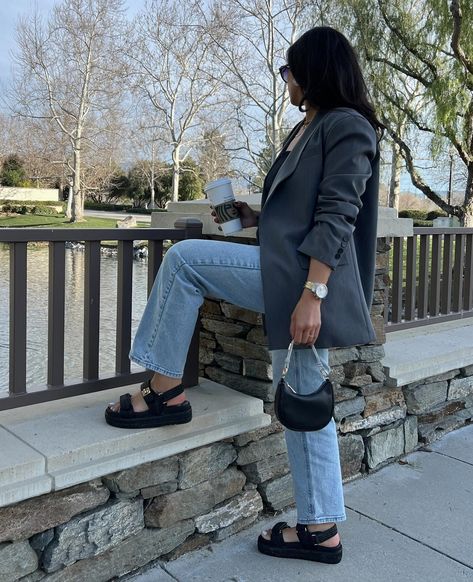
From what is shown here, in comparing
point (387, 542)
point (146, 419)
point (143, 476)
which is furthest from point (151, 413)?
point (387, 542)

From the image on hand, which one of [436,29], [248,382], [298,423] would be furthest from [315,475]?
[436,29]

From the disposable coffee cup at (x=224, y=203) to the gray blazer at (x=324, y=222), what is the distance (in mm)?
241

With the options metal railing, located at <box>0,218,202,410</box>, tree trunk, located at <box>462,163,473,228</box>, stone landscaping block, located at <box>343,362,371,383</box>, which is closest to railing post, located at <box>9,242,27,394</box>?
metal railing, located at <box>0,218,202,410</box>

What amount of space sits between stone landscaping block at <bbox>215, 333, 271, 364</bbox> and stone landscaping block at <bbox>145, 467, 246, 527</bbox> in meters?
0.47

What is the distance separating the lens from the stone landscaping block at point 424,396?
3281 mm

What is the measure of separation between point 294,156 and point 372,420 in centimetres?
157

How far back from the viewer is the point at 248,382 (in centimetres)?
267

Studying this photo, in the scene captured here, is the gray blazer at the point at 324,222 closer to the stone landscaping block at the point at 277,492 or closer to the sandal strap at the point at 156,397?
the sandal strap at the point at 156,397

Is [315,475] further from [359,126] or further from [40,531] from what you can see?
[359,126]

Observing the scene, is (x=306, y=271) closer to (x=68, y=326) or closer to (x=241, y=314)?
(x=241, y=314)

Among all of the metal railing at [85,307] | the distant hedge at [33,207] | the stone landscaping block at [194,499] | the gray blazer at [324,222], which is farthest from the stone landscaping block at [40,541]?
the distant hedge at [33,207]

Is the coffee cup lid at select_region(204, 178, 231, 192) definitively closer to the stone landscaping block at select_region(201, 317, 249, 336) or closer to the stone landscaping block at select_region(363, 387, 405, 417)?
the stone landscaping block at select_region(201, 317, 249, 336)

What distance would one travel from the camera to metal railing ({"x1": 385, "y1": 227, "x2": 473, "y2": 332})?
3865 millimetres

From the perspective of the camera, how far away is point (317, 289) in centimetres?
188
